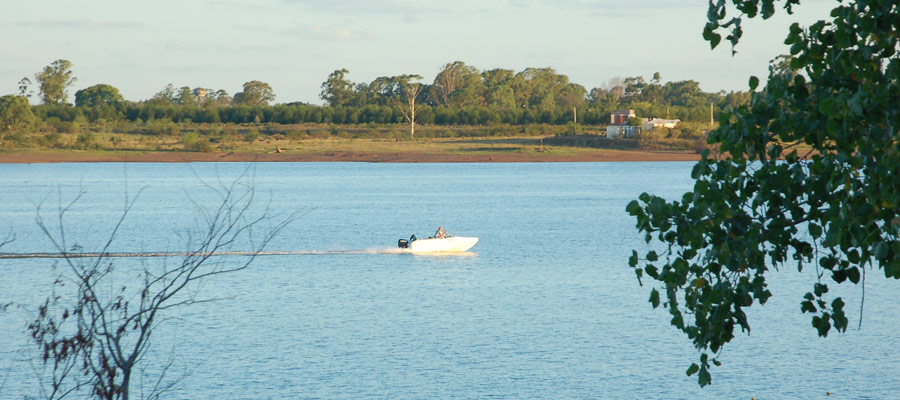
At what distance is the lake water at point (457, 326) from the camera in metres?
18.1

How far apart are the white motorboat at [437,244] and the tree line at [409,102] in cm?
8449

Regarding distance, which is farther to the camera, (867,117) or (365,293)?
(365,293)

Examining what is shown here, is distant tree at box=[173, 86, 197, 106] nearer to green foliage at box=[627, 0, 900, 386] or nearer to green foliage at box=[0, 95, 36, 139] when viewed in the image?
green foliage at box=[0, 95, 36, 139]

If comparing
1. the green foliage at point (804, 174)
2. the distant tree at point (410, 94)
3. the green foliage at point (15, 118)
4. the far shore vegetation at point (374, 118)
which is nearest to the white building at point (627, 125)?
the far shore vegetation at point (374, 118)

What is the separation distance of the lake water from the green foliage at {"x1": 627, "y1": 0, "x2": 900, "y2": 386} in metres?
4.54

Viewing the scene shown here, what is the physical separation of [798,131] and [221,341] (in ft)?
58.6

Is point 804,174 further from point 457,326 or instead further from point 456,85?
point 456,85

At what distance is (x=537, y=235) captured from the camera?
145 feet

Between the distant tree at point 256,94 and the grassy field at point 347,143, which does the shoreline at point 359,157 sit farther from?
the distant tree at point 256,94

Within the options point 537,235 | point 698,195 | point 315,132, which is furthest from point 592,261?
point 315,132

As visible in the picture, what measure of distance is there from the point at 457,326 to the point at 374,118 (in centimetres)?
11528

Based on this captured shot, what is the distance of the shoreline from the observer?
335ft

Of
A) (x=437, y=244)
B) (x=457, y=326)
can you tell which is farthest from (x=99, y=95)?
(x=457, y=326)

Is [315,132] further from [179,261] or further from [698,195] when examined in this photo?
[698,195]
